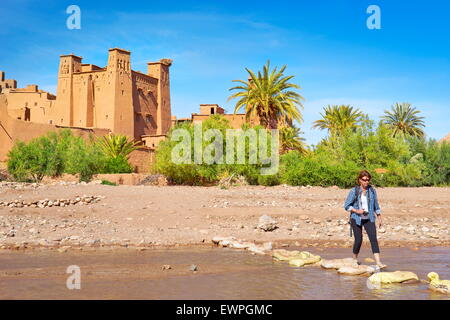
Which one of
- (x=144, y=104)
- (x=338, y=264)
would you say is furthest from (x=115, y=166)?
(x=338, y=264)

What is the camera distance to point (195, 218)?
1388 cm

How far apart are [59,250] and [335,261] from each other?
5699 millimetres

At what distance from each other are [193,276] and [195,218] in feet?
22.8

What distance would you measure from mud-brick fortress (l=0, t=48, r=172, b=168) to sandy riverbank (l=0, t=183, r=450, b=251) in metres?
31.6

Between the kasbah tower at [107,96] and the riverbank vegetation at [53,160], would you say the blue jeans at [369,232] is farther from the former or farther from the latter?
the kasbah tower at [107,96]

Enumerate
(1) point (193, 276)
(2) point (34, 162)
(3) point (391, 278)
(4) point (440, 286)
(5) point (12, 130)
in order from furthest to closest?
(5) point (12, 130) < (2) point (34, 162) < (1) point (193, 276) < (3) point (391, 278) < (4) point (440, 286)

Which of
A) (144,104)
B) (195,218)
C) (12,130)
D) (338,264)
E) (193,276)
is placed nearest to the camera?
(193,276)

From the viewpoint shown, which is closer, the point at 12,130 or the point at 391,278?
the point at 391,278

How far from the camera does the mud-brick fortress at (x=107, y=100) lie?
5194cm

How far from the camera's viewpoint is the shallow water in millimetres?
5777

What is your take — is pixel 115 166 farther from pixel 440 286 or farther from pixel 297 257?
pixel 440 286

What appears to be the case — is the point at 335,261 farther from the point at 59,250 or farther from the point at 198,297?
the point at 59,250

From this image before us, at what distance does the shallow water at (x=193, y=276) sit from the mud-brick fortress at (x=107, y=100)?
40.2 metres

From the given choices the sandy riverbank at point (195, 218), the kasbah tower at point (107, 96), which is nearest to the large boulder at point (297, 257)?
the sandy riverbank at point (195, 218)
